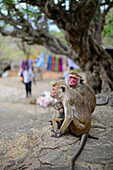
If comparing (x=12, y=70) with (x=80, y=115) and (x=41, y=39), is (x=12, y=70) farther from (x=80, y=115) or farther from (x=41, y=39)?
(x=80, y=115)

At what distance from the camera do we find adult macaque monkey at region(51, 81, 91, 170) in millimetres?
2471

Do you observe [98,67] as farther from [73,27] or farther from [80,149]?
[80,149]

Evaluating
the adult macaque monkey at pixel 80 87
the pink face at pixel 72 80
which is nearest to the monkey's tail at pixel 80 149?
the adult macaque monkey at pixel 80 87

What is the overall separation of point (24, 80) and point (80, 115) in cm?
562

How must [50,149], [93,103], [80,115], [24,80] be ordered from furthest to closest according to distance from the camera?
1. [24,80]
2. [93,103]
3. [80,115]
4. [50,149]

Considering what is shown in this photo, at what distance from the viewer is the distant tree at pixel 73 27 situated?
3.90 metres

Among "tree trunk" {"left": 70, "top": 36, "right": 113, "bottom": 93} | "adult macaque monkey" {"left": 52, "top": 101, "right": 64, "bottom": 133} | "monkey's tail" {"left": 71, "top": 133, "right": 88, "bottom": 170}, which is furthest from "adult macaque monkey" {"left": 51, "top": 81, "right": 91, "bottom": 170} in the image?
"tree trunk" {"left": 70, "top": 36, "right": 113, "bottom": 93}

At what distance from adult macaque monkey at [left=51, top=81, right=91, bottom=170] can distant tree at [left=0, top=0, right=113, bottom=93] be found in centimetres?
208

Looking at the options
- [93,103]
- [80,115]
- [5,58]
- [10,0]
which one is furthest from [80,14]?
[5,58]

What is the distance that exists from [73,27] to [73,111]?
8.32 feet

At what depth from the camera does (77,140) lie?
8.33 ft

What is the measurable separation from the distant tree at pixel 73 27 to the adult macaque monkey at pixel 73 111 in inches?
81.9

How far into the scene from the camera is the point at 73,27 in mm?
4227

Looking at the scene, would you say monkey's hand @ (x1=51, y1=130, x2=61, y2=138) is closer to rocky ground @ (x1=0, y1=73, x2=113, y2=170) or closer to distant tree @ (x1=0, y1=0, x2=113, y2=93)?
rocky ground @ (x1=0, y1=73, x2=113, y2=170)
